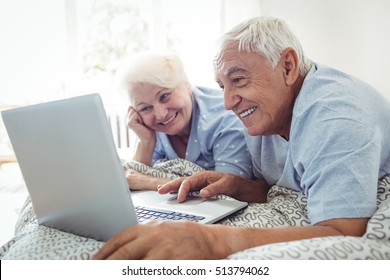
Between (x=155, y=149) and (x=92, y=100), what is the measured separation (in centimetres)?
102

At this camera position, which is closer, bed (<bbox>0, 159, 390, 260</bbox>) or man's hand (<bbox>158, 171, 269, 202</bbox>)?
bed (<bbox>0, 159, 390, 260</bbox>)

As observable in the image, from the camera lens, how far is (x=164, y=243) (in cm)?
52

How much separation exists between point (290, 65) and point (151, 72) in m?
0.58

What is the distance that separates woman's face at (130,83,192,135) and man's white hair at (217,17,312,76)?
0.45 metres

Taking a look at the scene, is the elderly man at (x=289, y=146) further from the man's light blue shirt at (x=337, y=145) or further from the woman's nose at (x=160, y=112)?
the woman's nose at (x=160, y=112)

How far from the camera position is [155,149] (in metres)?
1.56

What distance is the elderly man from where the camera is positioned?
1.83ft

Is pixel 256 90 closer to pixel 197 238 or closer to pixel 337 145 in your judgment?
pixel 337 145

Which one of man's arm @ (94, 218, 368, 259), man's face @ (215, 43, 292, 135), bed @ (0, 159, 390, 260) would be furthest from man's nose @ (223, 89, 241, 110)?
man's arm @ (94, 218, 368, 259)

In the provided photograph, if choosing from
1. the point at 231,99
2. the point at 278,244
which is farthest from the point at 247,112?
the point at 278,244

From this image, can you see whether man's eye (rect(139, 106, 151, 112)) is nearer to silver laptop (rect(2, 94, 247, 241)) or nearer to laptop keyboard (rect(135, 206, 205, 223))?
laptop keyboard (rect(135, 206, 205, 223))

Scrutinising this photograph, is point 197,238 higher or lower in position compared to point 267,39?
lower
